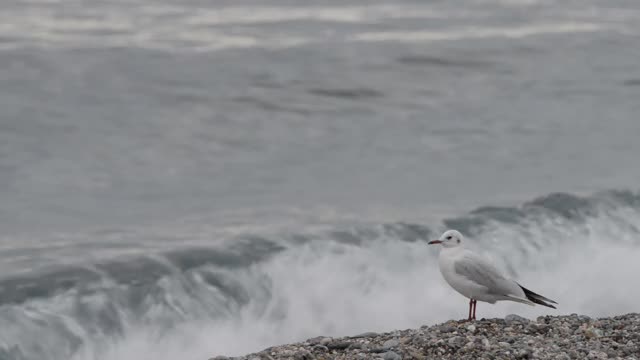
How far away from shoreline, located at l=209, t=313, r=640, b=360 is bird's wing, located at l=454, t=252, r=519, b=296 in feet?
1.37

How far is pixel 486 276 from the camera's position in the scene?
1244 cm

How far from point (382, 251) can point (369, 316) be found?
2.35 metres

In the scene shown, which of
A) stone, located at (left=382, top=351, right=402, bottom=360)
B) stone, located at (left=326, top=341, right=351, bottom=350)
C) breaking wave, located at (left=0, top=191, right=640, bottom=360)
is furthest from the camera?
breaking wave, located at (left=0, top=191, right=640, bottom=360)

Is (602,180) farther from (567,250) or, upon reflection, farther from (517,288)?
(517,288)

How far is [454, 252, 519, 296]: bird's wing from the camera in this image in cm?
1244

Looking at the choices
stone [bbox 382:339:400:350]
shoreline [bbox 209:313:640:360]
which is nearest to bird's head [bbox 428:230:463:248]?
shoreline [bbox 209:313:640:360]

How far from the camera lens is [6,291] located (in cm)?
1755

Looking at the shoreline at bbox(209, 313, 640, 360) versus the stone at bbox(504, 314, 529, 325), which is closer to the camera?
the shoreline at bbox(209, 313, 640, 360)

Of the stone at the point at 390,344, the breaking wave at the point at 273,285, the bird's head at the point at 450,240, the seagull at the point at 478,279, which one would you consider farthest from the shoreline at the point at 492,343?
the breaking wave at the point at 273,285

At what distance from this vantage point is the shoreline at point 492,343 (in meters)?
10.9

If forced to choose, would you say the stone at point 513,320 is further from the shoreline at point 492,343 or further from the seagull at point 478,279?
the seagull at point 478,279

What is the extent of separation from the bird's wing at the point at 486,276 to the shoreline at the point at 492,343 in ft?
1.37

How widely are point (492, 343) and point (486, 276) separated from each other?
52.5 inches

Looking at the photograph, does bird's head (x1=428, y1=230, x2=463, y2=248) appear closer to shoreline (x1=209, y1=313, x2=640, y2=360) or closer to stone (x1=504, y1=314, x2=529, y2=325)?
shoreline (x1=209, y1=313, x2=640, y2=360)
